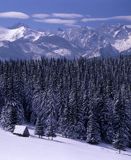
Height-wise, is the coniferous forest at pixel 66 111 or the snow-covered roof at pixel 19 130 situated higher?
the coniferous forest at pixel 66 111

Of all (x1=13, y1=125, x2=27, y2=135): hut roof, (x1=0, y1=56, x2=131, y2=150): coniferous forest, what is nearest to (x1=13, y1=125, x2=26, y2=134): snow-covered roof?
(x1=13, y1=125, x2=27, y2=135): hut roof

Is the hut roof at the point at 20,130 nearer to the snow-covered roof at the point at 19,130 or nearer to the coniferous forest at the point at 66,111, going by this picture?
the snow-covered roof at the point at 19,130

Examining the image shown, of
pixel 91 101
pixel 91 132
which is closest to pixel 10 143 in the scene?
pixel 91 132

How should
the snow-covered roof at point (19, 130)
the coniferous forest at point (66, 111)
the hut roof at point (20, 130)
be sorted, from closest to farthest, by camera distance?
the hut roof at point (20, 130) < the snow-covered roof at point (19, 130) < the coniferous forest at point (66, 111)

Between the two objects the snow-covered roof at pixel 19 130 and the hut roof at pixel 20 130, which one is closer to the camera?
the hut roof at pixel 20 130

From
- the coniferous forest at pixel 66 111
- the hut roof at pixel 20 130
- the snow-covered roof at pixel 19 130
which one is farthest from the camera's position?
the coniferous forest at pixel 66 111

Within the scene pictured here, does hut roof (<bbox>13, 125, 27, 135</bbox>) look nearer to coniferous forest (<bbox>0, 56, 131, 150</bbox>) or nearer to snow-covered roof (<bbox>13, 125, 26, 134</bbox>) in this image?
snow-covered roof (<bbox>13, 125, 26, 134</bbox>)

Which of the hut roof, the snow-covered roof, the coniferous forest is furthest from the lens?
the coniferous forest

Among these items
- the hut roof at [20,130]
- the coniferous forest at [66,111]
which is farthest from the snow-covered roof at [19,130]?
the coniferous forest at [66,111]

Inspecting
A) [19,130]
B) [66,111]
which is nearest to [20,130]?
[19,130]

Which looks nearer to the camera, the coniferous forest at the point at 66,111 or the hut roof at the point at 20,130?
the hut roof at the point at 20,130

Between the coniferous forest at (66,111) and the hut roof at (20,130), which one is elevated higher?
the coniferous forest at (66,111)

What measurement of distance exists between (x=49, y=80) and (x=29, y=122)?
75.3 feet

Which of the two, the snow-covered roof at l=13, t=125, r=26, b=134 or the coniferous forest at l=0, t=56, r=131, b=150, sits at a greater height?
the coniferous forest at l=0, t=56, r=131, b=150
